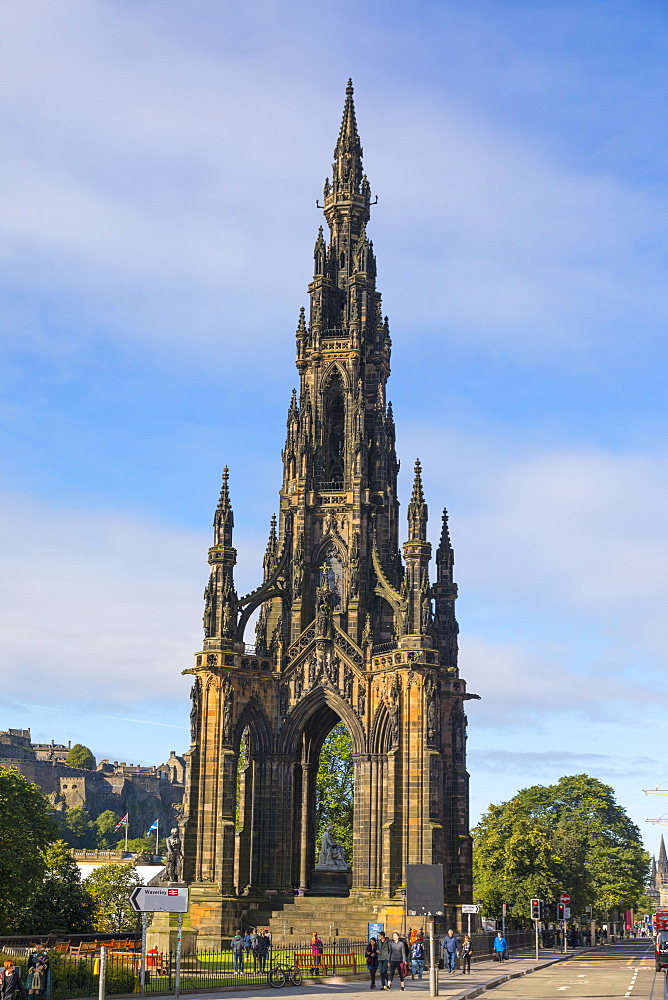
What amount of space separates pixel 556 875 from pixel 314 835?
25.3 m

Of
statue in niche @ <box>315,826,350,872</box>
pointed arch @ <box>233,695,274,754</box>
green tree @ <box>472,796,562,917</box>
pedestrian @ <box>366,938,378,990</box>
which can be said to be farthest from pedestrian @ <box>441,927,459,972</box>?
green tree @ <box>472,796,562,917</box>

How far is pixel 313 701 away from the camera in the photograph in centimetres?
5944

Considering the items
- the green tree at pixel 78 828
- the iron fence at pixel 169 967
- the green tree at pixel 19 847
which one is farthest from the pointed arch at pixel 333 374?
the green tree at pixel 78 828

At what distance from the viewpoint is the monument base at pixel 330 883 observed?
59.0 m

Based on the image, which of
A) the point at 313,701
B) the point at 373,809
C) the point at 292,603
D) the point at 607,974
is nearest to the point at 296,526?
the point at 292,603

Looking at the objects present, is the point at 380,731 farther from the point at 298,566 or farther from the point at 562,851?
the point at 562,851

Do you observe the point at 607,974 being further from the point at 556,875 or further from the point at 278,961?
the point at 556,875

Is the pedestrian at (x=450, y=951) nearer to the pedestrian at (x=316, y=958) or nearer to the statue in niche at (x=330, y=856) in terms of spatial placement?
the pedestrian at (x=316, y=958)

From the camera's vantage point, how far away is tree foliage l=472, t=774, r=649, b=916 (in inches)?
3078

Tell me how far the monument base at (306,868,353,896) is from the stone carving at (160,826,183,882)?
7.10 m

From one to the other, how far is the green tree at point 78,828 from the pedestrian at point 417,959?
429 ft

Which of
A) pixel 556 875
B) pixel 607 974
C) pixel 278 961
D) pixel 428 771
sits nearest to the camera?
pixel 278 961

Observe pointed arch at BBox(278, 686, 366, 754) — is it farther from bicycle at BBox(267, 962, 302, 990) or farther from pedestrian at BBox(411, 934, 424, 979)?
bicycle at BBox(267, 962, 302, 990)

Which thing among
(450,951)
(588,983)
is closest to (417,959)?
(450,951)
